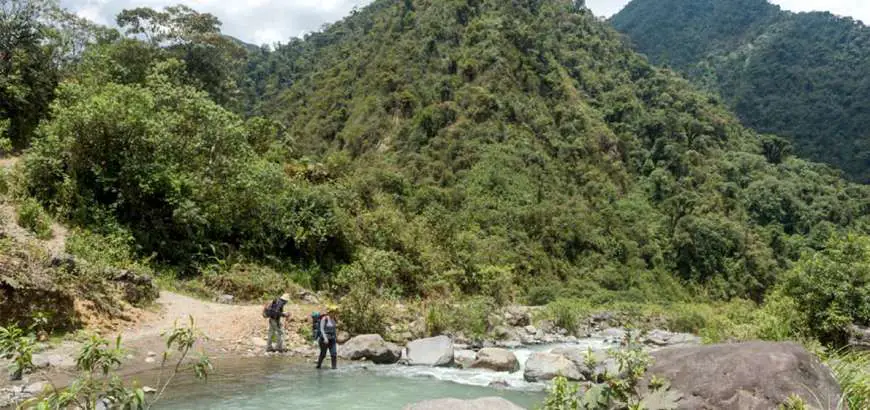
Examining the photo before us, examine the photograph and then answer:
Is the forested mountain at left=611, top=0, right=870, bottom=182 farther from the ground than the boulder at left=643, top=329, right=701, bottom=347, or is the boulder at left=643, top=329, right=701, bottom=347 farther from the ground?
the forested mountain at left=611, top=0, right=870, bottom=182

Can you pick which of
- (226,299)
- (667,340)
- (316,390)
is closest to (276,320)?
(316,390)

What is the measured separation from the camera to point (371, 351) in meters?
15.8

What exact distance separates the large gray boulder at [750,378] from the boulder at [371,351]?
8940 mm

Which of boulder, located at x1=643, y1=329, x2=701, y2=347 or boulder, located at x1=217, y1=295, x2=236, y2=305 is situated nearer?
boulder, located at x1=217, y1=295, x2=236, y2=305

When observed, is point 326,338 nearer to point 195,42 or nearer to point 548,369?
point 548,369

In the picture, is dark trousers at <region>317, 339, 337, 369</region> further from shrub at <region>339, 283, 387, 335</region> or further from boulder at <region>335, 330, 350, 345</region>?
shrub at <region>339, 283, 387, 335</region>

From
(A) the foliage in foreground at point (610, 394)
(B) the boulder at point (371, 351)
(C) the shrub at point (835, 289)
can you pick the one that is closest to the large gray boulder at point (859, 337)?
(C) the shrub at point (835, 289)

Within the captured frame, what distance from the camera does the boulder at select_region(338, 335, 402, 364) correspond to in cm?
1581

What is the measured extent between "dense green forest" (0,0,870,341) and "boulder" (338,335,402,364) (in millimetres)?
2335

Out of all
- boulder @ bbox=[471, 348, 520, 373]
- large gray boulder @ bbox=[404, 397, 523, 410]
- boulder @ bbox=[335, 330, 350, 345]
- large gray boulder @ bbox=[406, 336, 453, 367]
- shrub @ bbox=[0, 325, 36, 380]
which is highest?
shrub @ bbox=[0, 325, 36, 380]

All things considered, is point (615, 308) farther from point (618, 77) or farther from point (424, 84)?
point (618, 77)

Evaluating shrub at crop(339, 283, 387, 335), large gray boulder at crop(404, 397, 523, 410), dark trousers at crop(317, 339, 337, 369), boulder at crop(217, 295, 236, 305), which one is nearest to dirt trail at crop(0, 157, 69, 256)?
boulder at crop(217, 295, 236, 305)

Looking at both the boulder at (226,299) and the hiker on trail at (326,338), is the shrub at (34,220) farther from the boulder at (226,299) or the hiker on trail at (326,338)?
the hiker on trail at (326,338)

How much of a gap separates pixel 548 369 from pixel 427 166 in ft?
158
